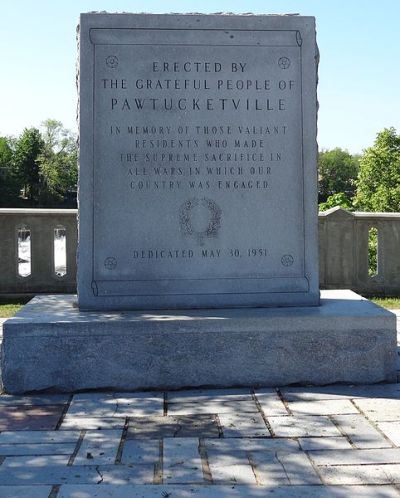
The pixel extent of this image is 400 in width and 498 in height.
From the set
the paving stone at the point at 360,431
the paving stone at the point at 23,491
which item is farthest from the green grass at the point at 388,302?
the paving stone at the point at 23,491

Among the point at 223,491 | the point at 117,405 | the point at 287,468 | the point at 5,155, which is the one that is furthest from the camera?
the point at 5,155

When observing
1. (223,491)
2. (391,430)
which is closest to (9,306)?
(391,430)

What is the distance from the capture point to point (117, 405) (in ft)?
16.2

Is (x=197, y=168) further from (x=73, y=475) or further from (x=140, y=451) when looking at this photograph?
(x=73, y=475)

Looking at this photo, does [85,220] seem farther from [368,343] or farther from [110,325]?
[368,343]

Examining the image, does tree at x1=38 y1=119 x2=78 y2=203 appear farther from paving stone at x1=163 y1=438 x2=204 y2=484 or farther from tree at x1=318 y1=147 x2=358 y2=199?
paving stone at x1=163 y1=438 x2=204 y2=484

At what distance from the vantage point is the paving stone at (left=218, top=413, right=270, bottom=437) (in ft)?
14.0

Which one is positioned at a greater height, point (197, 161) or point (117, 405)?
point (197, 161)

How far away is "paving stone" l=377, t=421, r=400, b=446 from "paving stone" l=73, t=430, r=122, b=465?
5.50 ft

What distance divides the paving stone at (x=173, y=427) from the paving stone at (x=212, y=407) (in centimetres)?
12

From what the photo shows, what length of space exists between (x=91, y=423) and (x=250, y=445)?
1.13 metres

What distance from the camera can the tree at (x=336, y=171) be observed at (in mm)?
105500

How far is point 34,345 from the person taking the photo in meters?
5.22

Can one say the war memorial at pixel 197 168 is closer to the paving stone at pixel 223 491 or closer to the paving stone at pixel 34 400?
the paving stone at pixel 34 400
